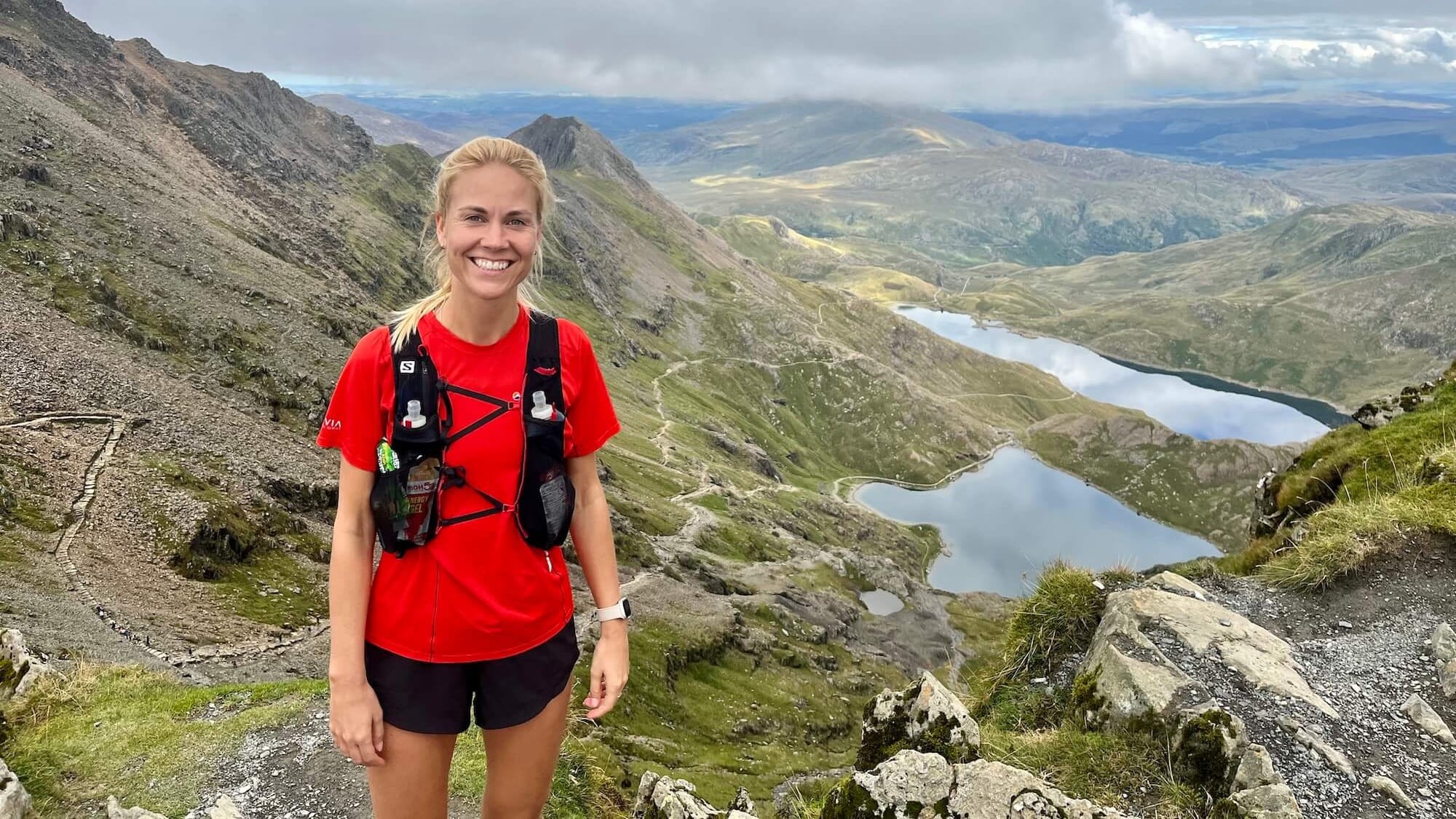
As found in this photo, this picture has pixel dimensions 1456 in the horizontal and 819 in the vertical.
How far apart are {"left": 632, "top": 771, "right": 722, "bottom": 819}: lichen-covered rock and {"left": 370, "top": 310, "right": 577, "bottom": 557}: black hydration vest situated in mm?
6080

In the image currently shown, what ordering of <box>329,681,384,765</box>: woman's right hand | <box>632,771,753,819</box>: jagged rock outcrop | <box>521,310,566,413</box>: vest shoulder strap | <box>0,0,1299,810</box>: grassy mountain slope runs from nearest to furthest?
<box>329,681,384,765</box>: woman's right hand, <box>521,310,566,413</box>: vest shoulder strap, <box>632,771,753,819</box>: jagged rock outcrop, <box>0,0,1299,810</box>: grassy mountain slope

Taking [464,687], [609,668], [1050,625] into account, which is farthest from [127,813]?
[1050,625]

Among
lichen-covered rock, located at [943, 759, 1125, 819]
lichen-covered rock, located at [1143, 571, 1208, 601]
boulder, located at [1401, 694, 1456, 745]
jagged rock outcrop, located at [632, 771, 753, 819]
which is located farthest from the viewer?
lichen-covered rock, located at [1143, 571, 1208, 601]

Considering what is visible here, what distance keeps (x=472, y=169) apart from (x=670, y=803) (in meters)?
8.77

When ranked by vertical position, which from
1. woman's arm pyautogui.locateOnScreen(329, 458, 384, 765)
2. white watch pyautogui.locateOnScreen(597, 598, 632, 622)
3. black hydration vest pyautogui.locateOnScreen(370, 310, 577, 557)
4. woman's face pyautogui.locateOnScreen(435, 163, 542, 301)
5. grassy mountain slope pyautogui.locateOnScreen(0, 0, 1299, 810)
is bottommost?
grassy mountain slope pyautogui.locateOnScreen(0, 0, 1299, 810)

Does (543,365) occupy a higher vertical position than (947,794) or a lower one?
higher

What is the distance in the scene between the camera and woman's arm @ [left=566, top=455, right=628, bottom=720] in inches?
243

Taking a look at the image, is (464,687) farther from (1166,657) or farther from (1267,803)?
(1166,657)

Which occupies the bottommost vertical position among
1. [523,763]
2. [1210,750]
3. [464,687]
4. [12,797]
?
[12,797]

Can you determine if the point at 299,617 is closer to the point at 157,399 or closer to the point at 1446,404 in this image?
the point at 157,399

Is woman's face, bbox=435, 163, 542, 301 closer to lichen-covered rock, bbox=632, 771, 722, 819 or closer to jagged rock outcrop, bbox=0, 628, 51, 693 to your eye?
lichen-covered rock, bbox=632, 771, 722, 819

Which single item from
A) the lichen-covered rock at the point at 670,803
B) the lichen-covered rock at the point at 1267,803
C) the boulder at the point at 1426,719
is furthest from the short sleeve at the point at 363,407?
the boulder at the point at 1426,719

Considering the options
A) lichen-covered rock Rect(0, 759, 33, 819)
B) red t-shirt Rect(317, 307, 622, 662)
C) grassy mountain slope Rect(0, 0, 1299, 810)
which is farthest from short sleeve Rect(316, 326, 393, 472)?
lichen-covered rock Rect(0, 759, 33, 819)

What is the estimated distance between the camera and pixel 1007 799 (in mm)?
7922
